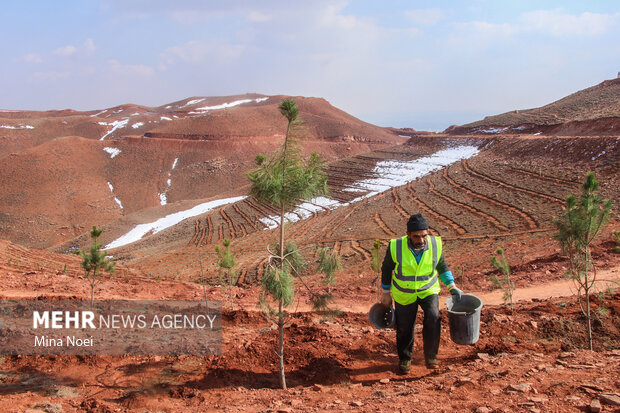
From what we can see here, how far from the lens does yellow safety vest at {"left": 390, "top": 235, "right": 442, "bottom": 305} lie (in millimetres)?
4367

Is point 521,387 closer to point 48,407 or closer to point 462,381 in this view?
point 462,381

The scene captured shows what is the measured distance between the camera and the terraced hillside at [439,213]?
15.0m

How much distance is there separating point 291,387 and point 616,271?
8524mm

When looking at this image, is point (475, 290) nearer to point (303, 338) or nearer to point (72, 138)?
point (303, 338)

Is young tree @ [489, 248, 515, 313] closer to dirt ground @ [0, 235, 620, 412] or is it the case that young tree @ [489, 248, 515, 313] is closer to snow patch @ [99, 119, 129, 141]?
dirt ground @ [0, 235, 620, 412]

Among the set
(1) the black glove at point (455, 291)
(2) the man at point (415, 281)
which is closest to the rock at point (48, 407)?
(2) the man at point (415, 281)

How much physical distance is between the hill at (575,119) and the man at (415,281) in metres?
28.1

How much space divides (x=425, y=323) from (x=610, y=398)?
1861mm

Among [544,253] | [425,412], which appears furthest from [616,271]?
[425,412]

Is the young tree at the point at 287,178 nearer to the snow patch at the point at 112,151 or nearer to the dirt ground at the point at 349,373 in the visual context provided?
the dirt ground at the point at 349,373

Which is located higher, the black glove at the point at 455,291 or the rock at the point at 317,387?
the black glove at the point at 455,291

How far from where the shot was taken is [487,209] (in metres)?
18.6

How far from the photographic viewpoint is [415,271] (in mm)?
4363

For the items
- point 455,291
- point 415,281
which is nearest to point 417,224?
point 415,281
